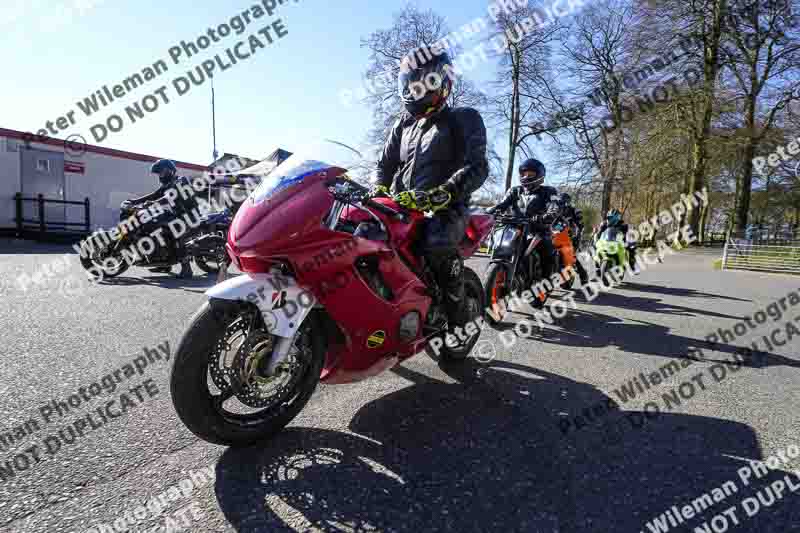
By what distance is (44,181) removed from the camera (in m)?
15.6

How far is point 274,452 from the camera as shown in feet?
6.82

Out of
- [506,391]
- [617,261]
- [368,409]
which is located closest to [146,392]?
[368,409]

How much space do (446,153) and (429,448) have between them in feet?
6.30

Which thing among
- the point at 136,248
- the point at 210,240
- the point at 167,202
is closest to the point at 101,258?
the point at 136,248

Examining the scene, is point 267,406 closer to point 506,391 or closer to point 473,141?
point 506,391

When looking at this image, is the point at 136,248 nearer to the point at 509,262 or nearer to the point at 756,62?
the point at 509,262

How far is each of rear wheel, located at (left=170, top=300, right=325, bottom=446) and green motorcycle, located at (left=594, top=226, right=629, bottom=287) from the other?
25.8ft

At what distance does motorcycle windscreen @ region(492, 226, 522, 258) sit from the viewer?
5105 millimetres

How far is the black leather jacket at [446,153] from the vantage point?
9.61ft

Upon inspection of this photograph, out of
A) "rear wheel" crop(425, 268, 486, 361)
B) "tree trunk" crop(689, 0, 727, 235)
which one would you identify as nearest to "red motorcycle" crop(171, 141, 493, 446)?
"rear wheel" crop(425, 268, 486, 361)

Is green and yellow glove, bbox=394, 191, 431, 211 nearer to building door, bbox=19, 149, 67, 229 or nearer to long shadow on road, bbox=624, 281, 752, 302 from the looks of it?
long shadow on road, bbox=624, 281, 752, 302

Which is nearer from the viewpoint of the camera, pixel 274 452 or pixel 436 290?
pixel 274 452

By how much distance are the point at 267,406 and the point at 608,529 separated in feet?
5.01

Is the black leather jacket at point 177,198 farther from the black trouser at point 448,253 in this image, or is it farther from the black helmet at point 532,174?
the black trouser at point 448,253
